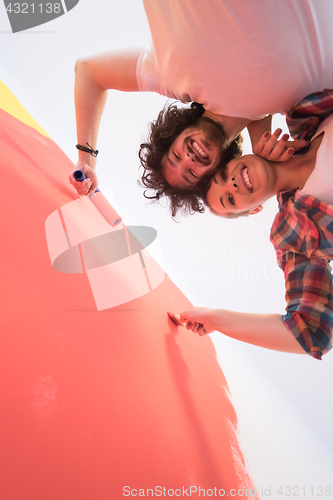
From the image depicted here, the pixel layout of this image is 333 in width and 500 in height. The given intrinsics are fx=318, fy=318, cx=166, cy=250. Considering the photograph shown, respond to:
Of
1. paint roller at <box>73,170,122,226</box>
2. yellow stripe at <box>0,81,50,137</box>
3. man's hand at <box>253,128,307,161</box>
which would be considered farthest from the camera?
yellow stripe at <box>0,81,50,137</box>

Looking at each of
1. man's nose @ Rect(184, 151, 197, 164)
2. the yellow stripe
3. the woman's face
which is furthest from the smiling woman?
the yellow stripe

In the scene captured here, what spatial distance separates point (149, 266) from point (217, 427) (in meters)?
0.47

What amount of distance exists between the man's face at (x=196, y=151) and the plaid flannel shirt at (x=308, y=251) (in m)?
0.22

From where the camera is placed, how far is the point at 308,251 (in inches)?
32.1

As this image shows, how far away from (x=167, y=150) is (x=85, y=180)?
306 mm

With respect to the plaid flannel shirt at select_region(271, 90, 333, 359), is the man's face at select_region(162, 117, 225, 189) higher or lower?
higher

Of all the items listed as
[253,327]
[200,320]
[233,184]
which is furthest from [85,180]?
[253,327]

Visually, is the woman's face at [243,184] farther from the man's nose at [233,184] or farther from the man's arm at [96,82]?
the man's arm at [96,82]

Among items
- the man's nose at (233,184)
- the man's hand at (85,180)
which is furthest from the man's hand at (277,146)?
the man's hand at (85,180)

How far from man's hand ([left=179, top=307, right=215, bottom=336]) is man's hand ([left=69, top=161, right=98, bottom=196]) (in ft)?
1.85

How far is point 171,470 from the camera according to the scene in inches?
22.0

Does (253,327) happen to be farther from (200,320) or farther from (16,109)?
(16,109)

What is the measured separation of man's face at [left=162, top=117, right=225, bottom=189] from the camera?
3.21ft

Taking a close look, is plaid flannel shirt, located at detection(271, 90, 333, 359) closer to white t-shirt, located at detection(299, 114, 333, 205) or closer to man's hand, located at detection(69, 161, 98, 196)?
white t-shirt, located at detection(299, 114, 333, 205)
